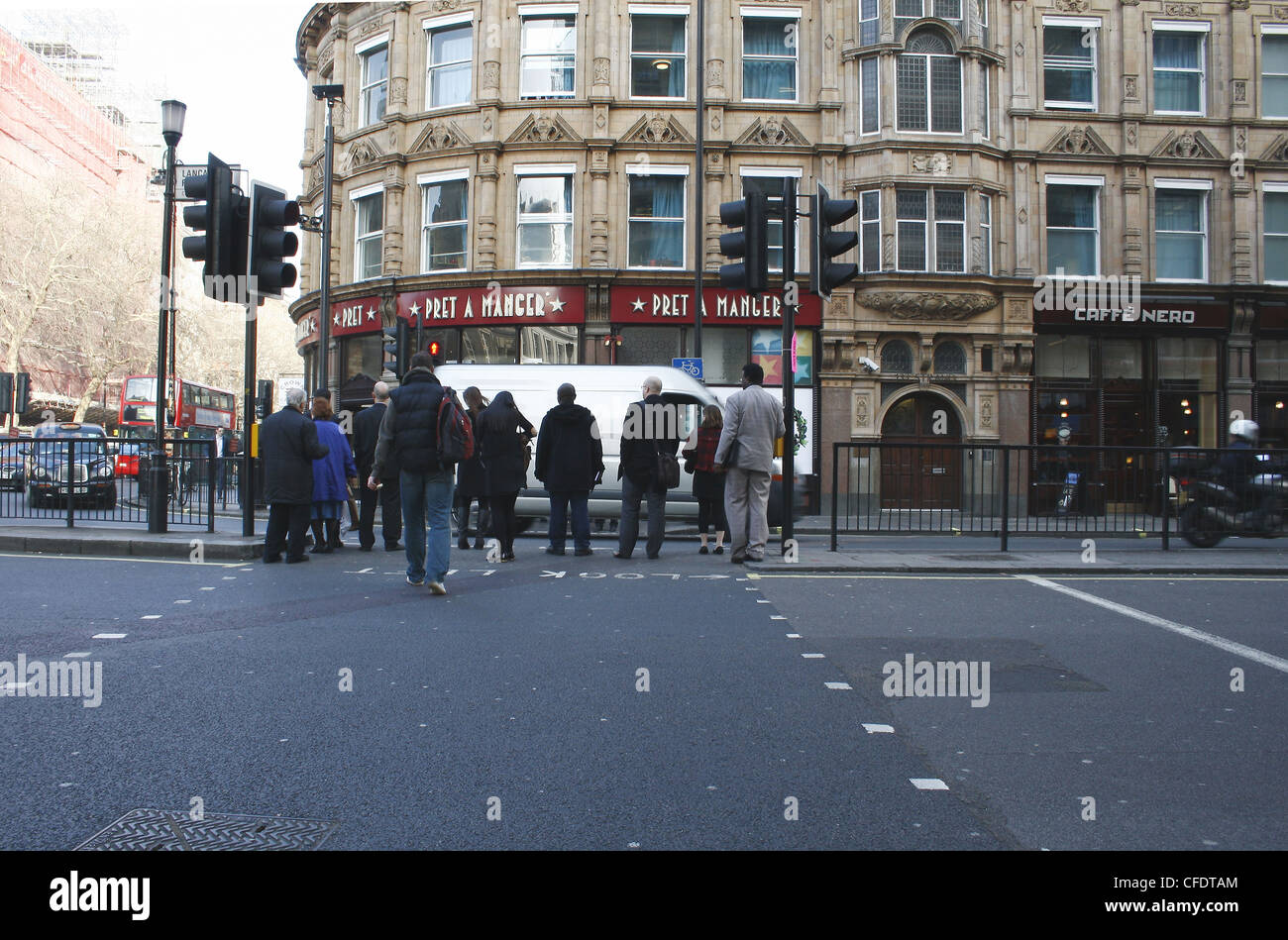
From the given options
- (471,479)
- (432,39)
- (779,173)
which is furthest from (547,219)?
(471,479)

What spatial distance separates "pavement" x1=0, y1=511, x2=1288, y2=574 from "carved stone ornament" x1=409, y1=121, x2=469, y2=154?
1351 centimetres

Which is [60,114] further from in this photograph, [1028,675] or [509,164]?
[1028,675]

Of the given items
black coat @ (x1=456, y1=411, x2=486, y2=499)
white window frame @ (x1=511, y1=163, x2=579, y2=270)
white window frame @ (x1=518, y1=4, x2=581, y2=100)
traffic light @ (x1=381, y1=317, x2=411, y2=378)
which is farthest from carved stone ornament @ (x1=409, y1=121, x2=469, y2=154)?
black coat @ (x1=456, y1=411, x2=486, y2=499)

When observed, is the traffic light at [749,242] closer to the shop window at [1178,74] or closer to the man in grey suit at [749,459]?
the man in grey suit at [749,459]

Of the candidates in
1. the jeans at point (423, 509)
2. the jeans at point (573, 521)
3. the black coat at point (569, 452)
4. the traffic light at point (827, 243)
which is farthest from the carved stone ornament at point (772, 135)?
the jeans at point (423, 509)

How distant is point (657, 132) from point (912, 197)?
238 inches

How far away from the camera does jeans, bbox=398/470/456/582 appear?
28.0ft

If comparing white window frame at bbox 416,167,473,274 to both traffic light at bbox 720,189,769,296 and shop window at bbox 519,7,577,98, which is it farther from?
traffic light at bbox 720,189,769,296

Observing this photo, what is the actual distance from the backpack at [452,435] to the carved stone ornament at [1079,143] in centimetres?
2023

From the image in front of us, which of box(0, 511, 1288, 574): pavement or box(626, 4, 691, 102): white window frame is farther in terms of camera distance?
box(626, 4, 691, 102): white window frame

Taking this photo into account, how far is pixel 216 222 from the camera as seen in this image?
1138 centimetres

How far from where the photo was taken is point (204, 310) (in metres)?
57.8
